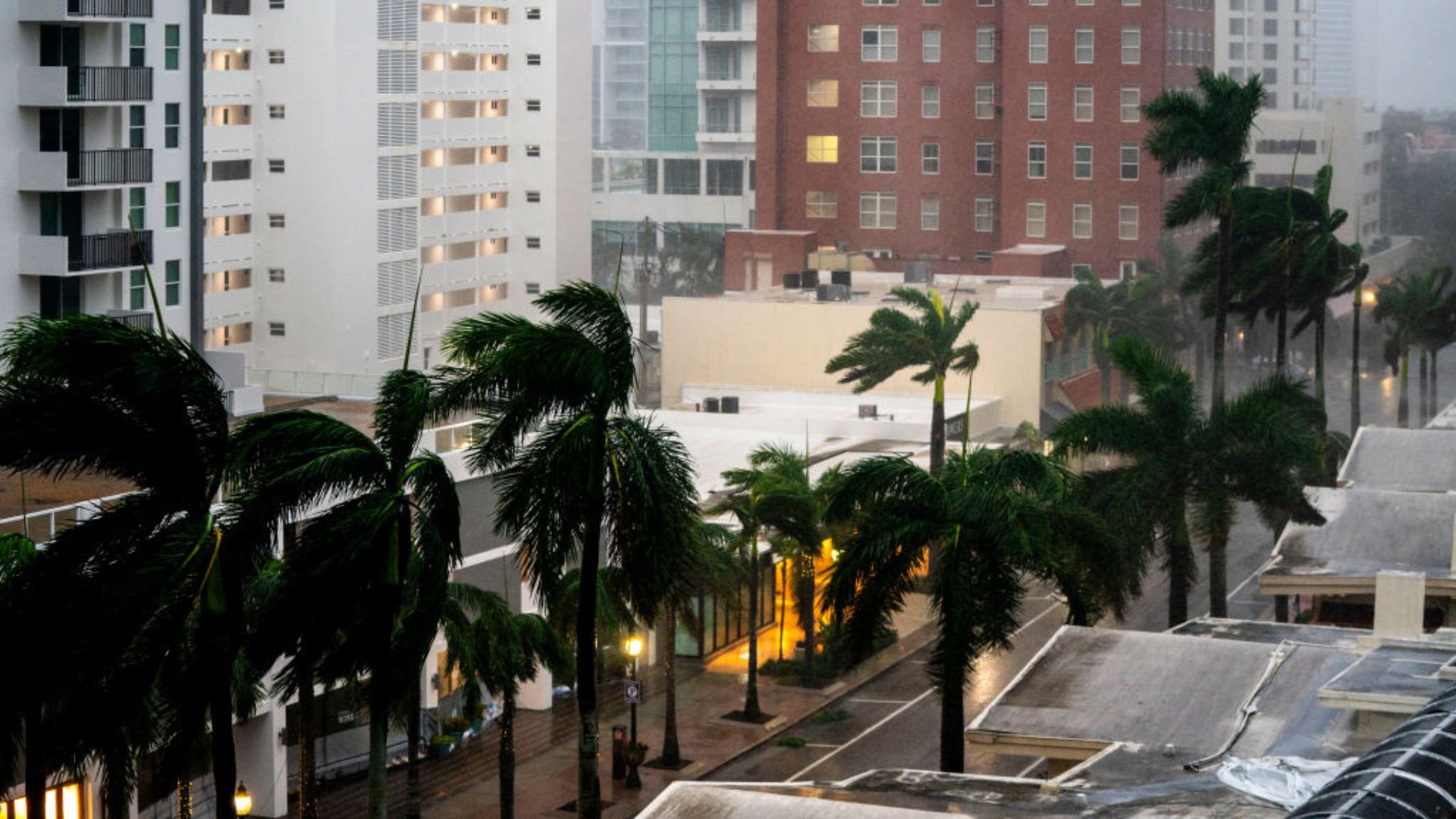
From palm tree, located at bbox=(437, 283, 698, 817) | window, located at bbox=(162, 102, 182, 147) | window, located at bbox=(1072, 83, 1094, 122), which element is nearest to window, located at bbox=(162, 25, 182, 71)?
window, located at bbox=(162, 102, 182, 147)

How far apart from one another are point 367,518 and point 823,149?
99.7 metres

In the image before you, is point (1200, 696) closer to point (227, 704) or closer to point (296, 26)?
point (227, 704)

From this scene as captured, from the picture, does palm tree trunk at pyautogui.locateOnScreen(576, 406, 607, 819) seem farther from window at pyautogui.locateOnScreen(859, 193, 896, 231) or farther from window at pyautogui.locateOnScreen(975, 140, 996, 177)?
window at pyautogui.locateOnScreen(859, 193, 896, 231)

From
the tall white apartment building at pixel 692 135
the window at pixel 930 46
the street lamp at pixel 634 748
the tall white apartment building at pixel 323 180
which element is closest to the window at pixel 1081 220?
the window at pixel 930 46

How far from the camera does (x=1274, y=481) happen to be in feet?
163

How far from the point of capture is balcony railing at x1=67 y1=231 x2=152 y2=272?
52500 millimetres

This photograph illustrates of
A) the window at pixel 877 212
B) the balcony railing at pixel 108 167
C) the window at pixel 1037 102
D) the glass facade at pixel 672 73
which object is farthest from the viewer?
the glass facade at pixel 672 73

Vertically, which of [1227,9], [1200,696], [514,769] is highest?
[1227,9]

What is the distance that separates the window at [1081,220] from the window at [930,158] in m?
8.36

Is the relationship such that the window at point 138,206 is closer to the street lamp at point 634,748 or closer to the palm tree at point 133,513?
the street lamp at point 634,748

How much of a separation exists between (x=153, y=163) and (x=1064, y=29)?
228 feet

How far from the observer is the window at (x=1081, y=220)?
115062 millimetres

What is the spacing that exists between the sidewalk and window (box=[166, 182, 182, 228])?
16965 millimetres

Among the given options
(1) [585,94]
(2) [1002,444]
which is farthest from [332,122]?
(2) [1002,444]
